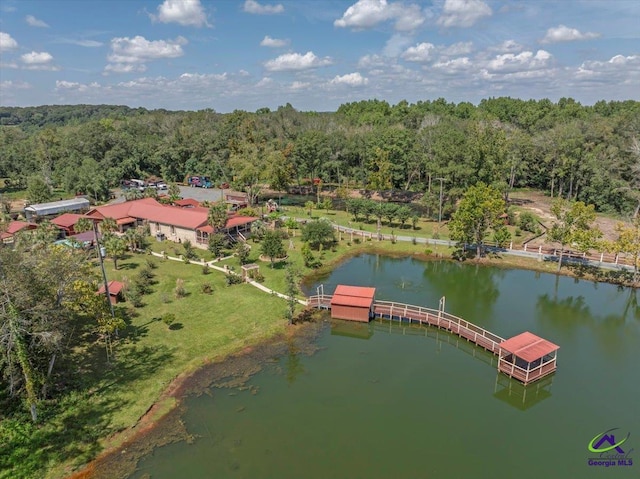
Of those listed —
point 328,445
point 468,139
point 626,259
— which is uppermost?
point 468,139

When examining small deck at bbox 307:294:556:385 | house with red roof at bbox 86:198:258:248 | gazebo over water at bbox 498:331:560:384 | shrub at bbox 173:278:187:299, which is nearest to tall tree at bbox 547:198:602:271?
small deck at bbox 307:294:556:385

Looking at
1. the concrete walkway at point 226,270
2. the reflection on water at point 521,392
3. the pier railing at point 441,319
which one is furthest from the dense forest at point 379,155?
the reflection on water at point 521,392

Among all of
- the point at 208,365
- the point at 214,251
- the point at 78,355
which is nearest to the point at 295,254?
the point at 214,251

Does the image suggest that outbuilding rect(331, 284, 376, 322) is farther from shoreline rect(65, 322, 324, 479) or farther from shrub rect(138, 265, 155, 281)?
shrub rect(138, 265, 155, 281)

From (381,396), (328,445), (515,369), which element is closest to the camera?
(328,445)

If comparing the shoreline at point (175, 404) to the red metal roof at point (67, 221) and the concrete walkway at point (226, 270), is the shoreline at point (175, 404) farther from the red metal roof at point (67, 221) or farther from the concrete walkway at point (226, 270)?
the red metal roof at point (67, 221)

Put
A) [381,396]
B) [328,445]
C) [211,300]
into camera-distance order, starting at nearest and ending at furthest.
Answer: [328,445] → [381,396] → [211,300]

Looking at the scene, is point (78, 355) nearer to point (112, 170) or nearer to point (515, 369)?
point (515, 369)
